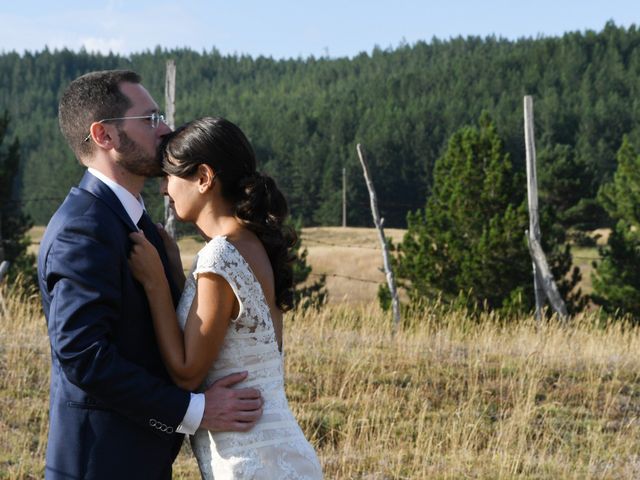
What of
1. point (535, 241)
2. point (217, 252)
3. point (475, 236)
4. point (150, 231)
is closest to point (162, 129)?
point (150, 231)

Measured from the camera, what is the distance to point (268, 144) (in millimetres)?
113062

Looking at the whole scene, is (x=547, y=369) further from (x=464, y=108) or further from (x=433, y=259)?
(x=464, y=108)

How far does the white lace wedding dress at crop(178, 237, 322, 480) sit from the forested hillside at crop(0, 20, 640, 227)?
158ft

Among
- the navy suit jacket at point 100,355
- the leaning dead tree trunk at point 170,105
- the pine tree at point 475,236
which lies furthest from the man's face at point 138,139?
the pine tree at point 475,236

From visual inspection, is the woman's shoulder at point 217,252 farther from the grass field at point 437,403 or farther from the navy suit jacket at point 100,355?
the grass field at point 437,403

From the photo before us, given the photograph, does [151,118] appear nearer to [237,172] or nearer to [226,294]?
[237,172]

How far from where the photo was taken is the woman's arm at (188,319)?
2.49m

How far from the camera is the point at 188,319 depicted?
2.53m

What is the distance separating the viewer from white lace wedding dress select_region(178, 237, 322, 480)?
8.38 feet

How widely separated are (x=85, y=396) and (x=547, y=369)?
18.5 feet

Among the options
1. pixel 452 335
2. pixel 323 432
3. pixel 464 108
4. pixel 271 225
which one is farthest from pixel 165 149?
pixel 464 108

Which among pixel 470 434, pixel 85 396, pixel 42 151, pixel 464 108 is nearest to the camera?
pixel 85 396

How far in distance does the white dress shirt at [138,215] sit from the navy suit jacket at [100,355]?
0.02 m

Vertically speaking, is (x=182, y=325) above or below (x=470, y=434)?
above
